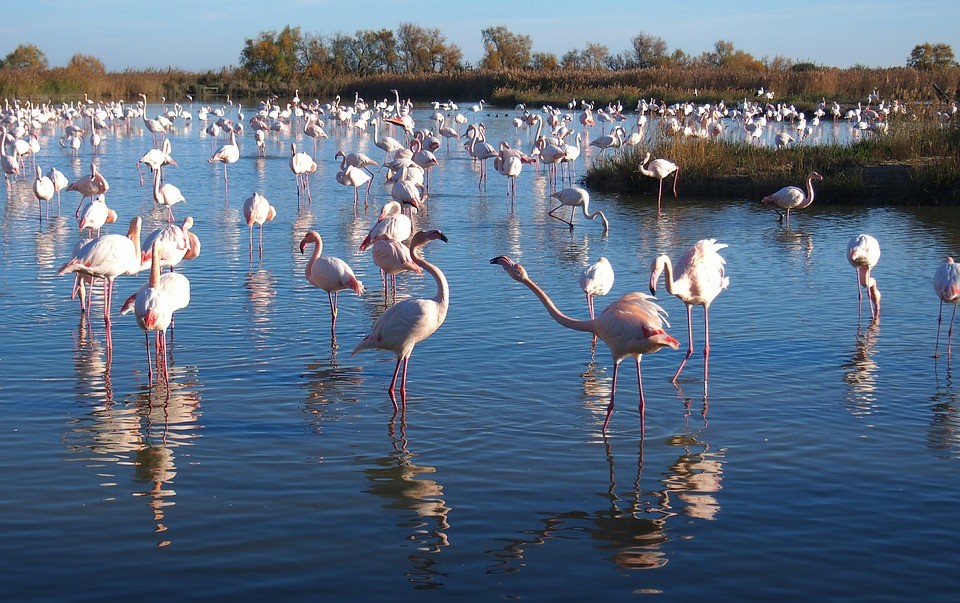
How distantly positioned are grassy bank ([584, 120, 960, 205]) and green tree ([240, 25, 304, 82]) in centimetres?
5491

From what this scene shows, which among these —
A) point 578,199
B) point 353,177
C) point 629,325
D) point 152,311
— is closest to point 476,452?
point 629,325

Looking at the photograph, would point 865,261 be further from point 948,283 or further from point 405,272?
point 405,272

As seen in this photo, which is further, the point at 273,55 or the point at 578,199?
the point at 273,55

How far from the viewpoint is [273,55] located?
70.2m

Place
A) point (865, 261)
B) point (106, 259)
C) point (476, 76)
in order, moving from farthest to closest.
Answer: point (476, 76), point (865, 261), point (106, 259)

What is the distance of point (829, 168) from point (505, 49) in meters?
62.0

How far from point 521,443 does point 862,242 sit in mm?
4468

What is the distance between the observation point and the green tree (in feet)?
229

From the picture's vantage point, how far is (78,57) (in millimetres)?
61375

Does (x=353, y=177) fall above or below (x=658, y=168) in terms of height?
below

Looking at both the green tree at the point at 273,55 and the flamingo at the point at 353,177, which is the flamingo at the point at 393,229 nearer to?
the flamingo at the point at 353,177

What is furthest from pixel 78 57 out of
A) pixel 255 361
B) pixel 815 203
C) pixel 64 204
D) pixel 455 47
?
pixel 255 361

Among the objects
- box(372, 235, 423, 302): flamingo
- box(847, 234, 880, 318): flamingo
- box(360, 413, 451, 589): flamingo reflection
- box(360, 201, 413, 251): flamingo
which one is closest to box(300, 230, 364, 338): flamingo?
box(372, 235, 423, 302): flamingo

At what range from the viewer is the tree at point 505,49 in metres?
76.4
